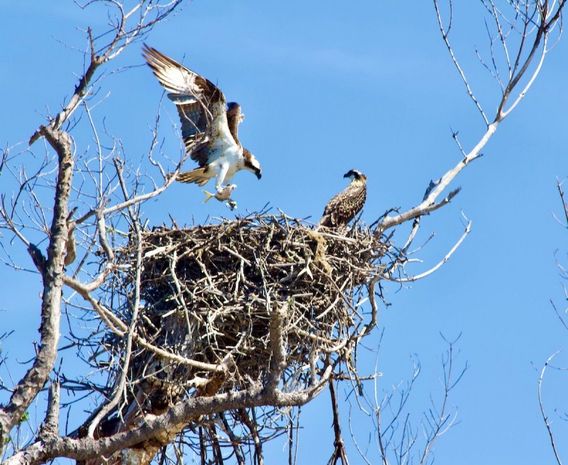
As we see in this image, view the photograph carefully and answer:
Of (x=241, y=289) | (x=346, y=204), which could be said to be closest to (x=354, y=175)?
(x=346, y=204)

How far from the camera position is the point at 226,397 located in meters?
6.58

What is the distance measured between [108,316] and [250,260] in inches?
110

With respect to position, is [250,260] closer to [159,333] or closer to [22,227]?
[159,333]

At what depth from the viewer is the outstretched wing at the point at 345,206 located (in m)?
10.2

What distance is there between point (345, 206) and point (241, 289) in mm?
1994

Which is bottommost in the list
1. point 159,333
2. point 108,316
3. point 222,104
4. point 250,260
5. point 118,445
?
point 118,445

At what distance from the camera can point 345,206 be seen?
34.1ft

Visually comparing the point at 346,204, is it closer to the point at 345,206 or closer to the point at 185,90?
the point at 345,206

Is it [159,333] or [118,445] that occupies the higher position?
[159,333]

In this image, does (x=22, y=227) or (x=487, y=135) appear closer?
(x=22, y=227)

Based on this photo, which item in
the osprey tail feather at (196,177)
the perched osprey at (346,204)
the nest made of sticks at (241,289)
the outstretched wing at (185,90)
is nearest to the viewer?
the nest made of sticks at (241,289)

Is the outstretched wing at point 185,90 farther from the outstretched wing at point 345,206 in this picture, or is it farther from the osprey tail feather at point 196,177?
the outstretched wing at point 345,206

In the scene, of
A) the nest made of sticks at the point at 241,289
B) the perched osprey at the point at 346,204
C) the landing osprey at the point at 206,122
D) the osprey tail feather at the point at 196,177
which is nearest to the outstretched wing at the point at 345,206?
the perched osprey at the point at 346,204

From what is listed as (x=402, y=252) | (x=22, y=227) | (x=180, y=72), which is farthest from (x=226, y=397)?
(x=180, y=72)
